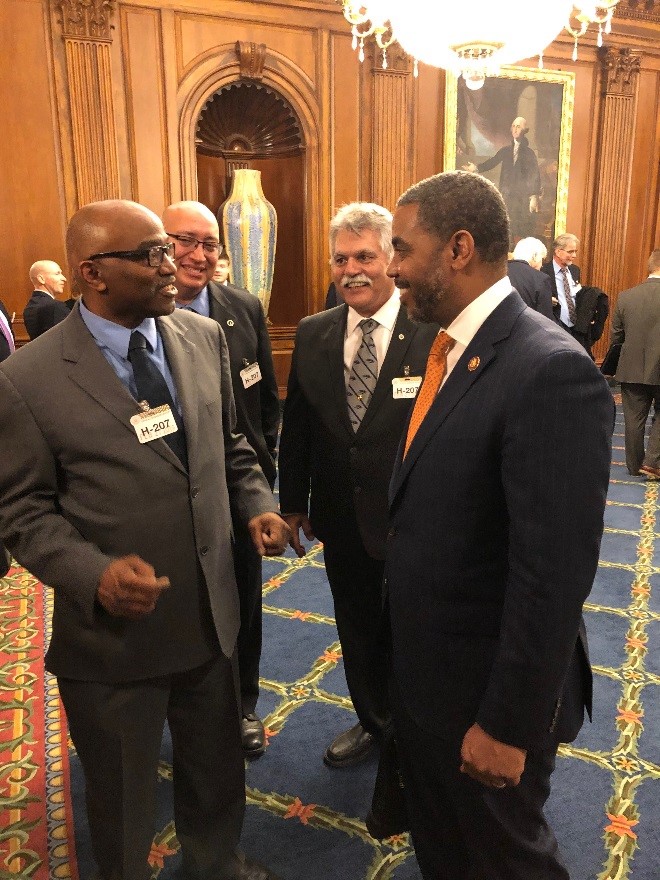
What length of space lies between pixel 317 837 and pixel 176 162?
692 centimetres

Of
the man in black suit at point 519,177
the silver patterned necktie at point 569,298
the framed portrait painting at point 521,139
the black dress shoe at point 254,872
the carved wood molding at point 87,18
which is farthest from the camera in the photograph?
the man in black suit at point 519,177

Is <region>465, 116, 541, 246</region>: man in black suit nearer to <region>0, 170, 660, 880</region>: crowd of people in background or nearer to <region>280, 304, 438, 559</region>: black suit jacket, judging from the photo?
<region>280, 304, 438, 559</region>: black suit jacket

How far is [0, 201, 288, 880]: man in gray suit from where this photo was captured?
1.48 m

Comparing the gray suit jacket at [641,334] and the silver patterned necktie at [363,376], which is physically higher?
the silver patterned necktie at [363,376]

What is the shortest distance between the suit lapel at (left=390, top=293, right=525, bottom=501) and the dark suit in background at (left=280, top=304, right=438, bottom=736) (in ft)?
2.58

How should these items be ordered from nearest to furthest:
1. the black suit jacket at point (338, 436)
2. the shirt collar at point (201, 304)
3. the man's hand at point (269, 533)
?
the man's hand at point (269, 533) → the black suit jacket at point (338, 436) → the shirt collar at point (201, 304)

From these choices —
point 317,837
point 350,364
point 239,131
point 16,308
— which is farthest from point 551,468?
point 239,131

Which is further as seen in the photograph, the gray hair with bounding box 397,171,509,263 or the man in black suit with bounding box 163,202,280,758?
the man in black suit with bounding box 163,202,280,758

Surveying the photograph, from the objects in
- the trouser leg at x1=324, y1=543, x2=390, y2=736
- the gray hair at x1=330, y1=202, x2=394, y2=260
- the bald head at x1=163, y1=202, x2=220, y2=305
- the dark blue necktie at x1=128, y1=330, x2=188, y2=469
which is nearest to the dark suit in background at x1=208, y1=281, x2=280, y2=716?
the bald head at x1=163, y1=202, x2=220, y2=305

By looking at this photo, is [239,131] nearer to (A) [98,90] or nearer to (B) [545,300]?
(A) [98,90]

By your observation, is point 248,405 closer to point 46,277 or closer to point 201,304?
point 201,304

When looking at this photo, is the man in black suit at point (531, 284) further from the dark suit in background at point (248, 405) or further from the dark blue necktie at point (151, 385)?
the dark blue necktie at point (151, 385)

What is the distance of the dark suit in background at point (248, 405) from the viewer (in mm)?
2455

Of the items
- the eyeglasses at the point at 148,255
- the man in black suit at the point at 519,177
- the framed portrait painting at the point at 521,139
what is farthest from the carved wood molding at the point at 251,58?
the eyeglasses at the point at 148,255
